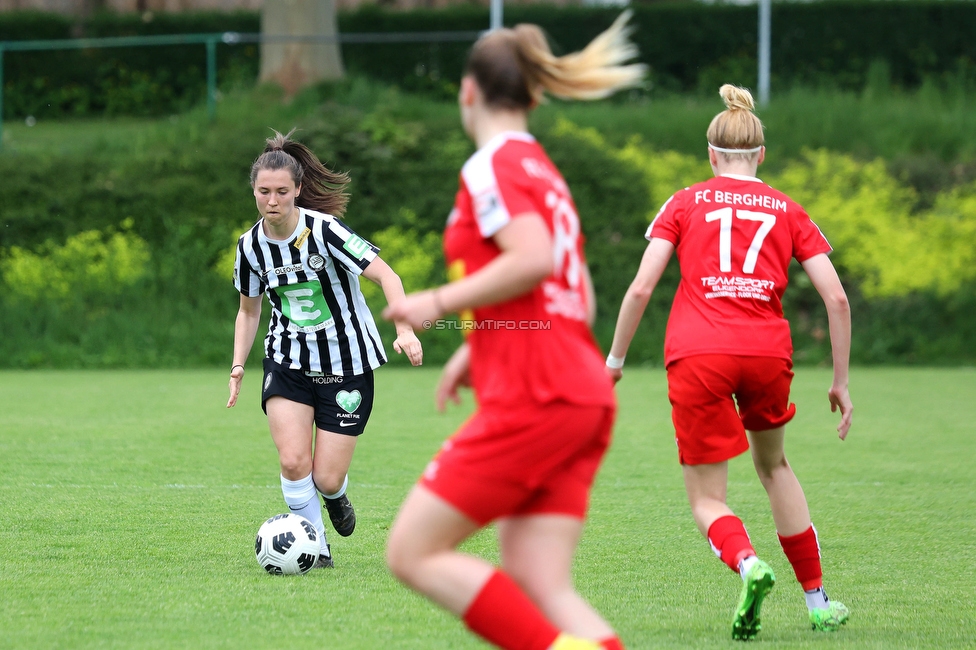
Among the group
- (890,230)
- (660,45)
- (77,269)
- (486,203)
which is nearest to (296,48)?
(77,269)

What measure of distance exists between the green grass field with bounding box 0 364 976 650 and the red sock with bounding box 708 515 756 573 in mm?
287

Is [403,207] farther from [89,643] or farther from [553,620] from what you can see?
[553,620]

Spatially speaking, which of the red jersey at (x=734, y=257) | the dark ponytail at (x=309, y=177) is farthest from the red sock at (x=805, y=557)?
the dark ponytail at (x=309, y=177)

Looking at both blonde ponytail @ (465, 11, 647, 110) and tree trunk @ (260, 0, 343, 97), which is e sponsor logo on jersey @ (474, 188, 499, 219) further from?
tree trunk @ (260, 0, 343, 97)

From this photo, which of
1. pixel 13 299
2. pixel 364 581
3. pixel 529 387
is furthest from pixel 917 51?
pixel 529 387

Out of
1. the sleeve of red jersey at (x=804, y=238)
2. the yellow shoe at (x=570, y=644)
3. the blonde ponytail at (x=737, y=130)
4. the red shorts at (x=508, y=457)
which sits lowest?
the yellow shoe at (x=570, y=644)

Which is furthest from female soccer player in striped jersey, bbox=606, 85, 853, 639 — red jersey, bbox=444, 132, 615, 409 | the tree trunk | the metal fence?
the tree trunk

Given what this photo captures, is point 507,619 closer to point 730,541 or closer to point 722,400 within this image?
point 730,541

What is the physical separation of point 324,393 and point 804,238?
2.23 m

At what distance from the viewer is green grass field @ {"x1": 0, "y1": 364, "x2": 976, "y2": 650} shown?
13.3 ft

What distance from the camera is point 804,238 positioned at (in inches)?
164

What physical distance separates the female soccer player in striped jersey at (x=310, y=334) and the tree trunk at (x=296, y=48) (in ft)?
46.2

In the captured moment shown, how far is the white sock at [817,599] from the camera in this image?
13.6 ft

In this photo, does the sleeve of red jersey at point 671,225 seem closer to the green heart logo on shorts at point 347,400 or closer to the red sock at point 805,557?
the red sock at point 805,557
